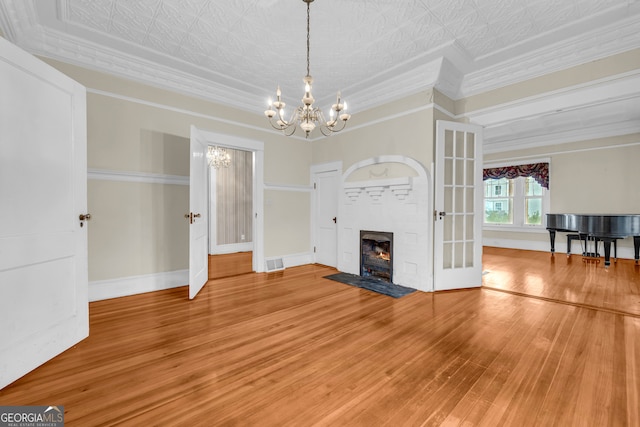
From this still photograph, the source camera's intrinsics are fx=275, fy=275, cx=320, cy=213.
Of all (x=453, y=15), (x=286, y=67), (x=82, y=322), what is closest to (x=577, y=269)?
(x=453, y=15)

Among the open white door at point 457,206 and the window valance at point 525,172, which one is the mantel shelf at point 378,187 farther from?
the window valance at point 525,172

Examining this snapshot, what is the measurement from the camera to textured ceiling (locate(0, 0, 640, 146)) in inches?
103

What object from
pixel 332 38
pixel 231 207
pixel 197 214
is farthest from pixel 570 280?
pixel 231 207

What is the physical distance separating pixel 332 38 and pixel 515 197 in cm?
722

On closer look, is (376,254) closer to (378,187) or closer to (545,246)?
(378,187)

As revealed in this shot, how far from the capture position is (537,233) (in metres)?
7.14

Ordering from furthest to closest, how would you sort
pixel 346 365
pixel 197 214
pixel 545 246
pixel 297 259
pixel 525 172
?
pixel 525 172
pixel 545 246
pixel 297 259
pixel 197 214
pixel 346 365

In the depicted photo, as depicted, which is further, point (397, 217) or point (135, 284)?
point (397, 217)

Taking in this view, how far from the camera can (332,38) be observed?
3072 millimetres

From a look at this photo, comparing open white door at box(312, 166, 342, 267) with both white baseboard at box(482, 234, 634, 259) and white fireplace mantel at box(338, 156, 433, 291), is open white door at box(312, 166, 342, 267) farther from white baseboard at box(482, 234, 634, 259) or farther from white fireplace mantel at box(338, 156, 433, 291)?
white baseboard at box(482, 234, 634, 259)

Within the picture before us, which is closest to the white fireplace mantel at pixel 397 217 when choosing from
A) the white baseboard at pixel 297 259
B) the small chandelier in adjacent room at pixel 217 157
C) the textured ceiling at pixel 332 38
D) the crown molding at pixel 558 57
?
the white baseboard at pixel 297 259

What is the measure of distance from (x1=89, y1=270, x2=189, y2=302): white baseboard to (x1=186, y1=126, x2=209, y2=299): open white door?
377 mm

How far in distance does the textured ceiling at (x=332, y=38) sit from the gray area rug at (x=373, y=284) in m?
2.73

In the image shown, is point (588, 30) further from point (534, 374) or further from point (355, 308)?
point (355, 308)
